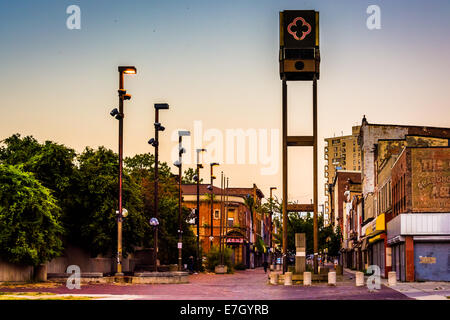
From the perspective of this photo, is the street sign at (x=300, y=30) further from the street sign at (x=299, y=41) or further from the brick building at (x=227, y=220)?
the brick building at (x=227, y=220)

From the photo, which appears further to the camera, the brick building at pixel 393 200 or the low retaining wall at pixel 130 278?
the brick building at pixel 393 200

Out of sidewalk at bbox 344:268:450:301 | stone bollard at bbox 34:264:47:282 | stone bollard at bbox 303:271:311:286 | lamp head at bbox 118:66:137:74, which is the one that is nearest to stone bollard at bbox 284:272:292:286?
stone bollard at bbox 303:271:311:286

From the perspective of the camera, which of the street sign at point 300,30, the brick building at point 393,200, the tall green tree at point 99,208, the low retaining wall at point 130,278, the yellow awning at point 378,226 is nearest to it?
the low retaining wall at point 130,278

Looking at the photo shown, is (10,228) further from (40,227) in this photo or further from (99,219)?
(99,219)

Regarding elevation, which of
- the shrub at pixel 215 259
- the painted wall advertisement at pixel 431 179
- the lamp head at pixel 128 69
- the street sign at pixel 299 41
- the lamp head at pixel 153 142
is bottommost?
the shrub at pixel 215 259

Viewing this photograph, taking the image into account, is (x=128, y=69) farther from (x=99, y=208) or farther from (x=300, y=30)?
(x=99, y=208)

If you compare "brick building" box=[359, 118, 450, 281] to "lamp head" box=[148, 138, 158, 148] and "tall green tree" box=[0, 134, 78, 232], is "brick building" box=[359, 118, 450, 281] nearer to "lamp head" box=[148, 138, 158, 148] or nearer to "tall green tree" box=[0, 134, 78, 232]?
"lamp head" box=[148, 138, 158, 148]

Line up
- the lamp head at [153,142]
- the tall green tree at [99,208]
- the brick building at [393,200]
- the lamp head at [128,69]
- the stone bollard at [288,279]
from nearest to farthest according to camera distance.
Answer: the lamp head at [128,69] → the stone bollard at [288,279] → the lamp head at [153,142] → the brick building at [393,200] → the tall green tree at [99,208]

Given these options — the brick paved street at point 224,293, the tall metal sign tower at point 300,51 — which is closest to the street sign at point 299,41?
the tall metal sign tower at point 300,51

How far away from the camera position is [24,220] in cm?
3438

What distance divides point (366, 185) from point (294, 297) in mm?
47036

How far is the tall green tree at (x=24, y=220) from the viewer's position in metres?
33.6

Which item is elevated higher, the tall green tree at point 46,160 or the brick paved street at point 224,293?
the tall green tree at point 46,160

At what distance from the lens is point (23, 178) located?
34.9 metres
